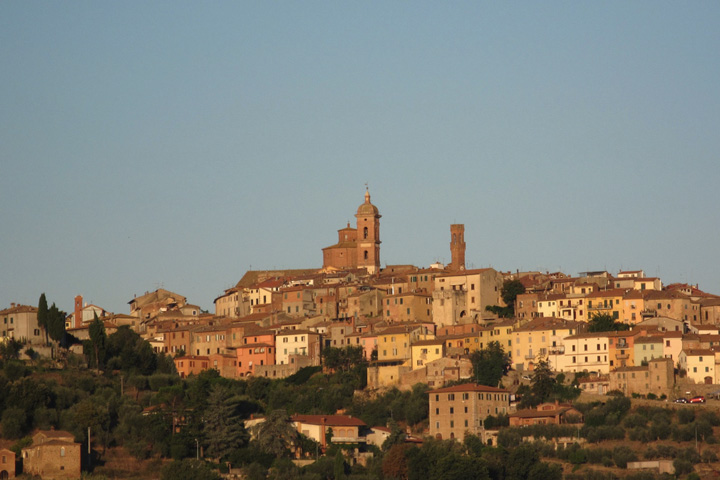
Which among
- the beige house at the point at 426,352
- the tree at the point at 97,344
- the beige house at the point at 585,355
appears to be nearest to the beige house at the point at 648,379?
the beige house at the point at 585,355

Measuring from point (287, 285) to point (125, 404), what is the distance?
87.6 feet

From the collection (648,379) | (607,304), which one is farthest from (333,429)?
(607,304)

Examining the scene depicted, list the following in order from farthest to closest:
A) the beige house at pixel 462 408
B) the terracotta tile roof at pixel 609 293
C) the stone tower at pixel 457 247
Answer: the stone tower at pixel 457 247
the terracotta tile roof at pixel 609 293
the beige house at pixel 462 408

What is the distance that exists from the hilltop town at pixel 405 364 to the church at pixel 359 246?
9.04m

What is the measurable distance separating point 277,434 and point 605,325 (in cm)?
2002

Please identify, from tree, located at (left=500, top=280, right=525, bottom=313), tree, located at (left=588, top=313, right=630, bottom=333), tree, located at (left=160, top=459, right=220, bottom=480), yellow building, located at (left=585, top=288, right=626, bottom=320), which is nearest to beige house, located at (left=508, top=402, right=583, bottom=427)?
tree, located at (left=588, top=313, right=630, bottom=333)

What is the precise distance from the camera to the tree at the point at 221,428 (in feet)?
242

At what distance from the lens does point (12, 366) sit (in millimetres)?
80312

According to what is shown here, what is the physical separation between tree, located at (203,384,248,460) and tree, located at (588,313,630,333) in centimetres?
2010

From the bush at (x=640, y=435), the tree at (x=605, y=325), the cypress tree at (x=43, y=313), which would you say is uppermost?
the cypress tree at (x=43, y=313)

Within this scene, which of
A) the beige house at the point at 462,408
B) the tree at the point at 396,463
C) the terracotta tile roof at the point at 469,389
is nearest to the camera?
the tree at the point at 396,463

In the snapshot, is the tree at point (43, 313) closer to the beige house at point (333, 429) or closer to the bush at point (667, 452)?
the beige house at point (333, 429)

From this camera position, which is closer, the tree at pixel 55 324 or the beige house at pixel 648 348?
the beige house at pixel 648 348

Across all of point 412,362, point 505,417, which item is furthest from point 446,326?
point 505,417
